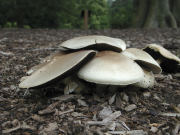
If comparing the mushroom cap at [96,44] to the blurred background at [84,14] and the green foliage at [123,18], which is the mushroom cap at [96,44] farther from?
the green foliage at [123,18]

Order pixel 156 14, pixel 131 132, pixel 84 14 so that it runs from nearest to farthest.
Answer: pixel 131 132
pixel 84 14
pixel 156 14

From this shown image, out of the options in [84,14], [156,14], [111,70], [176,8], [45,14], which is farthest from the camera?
[45,14]

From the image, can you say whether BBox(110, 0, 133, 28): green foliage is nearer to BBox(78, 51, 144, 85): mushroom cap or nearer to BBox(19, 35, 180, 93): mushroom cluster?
BBox(19, 35, 180, 93): mushroom cluster

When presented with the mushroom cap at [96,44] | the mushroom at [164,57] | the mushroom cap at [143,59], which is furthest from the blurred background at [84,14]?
the mushroom cap at [96,44]

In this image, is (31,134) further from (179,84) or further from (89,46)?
(179,84)

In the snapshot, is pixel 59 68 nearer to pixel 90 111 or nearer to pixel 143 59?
pixel 90 111

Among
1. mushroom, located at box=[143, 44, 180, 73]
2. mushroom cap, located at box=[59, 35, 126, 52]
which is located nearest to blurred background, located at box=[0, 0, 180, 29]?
mushroom, located at box=[143, 44, 180, 73]

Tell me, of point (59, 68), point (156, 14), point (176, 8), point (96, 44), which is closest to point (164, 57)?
point (96, 44)
